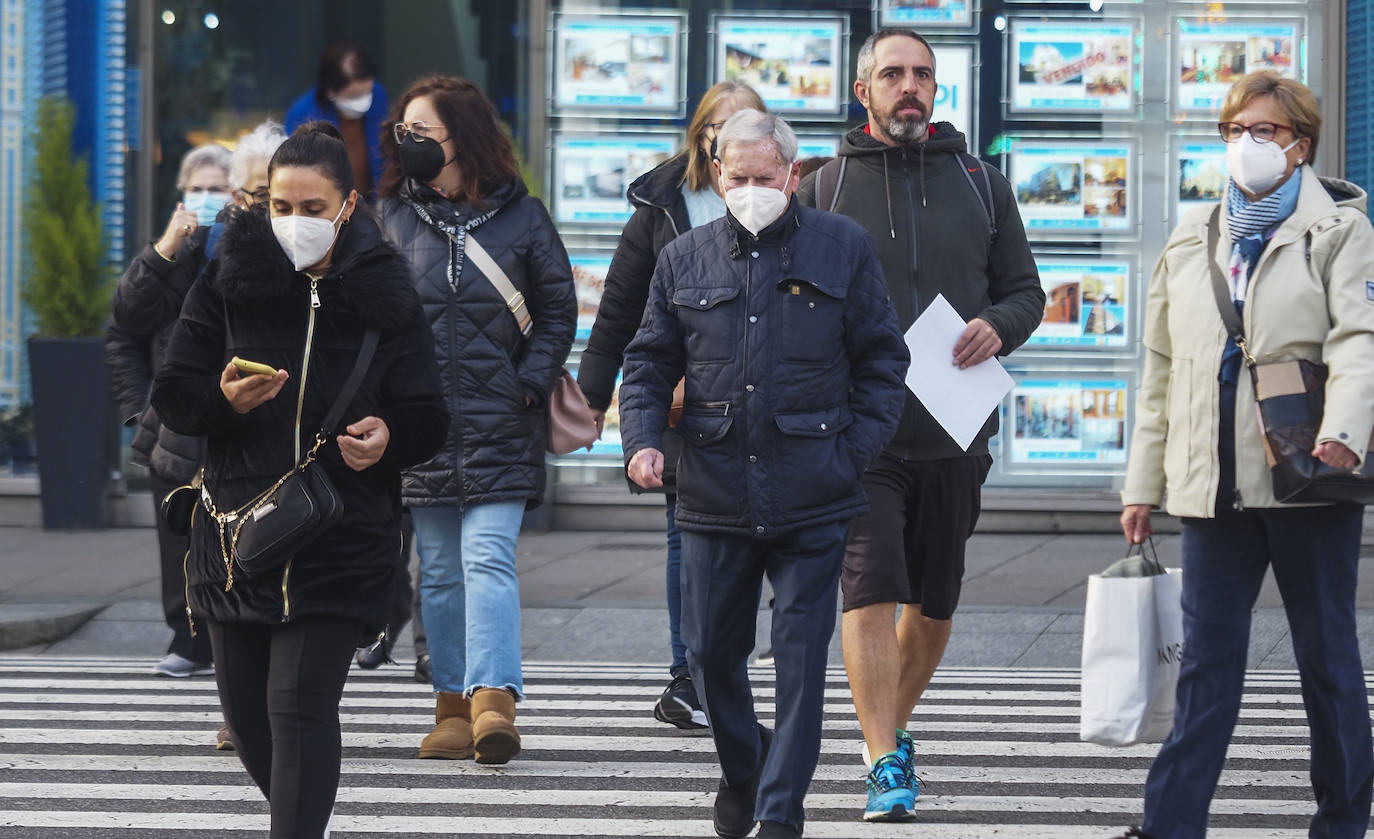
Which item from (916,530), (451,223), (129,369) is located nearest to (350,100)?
(129,369)

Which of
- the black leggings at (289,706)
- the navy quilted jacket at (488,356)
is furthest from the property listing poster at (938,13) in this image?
the black leggings at (289,706)

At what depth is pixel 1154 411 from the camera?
4961mm

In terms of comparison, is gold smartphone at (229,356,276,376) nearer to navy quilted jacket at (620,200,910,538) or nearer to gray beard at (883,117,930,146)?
navy quilted jacket at (620,200,910,538)

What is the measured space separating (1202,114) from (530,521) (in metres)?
4.80

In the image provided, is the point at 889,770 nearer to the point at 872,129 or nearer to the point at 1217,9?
the point at 872,129

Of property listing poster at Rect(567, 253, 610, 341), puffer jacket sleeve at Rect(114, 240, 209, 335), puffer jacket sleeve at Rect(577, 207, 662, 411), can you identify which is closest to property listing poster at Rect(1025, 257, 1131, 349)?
property listing poster at Rect(567, 253, 610, 341)

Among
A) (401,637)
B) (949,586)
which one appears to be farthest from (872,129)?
(401,637)

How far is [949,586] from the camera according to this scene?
586cm

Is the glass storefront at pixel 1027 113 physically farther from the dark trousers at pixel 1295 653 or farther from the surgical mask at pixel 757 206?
the dark trousers at pixel 1295 653

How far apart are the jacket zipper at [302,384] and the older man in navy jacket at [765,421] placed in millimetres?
1015

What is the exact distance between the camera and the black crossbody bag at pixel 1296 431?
15.1 ft

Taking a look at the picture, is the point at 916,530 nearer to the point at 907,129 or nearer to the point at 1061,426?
the point at 907,129

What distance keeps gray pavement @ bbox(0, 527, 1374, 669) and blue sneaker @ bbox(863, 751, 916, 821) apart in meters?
3.46

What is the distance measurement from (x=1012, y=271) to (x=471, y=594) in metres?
1.92
